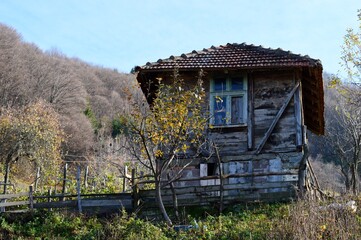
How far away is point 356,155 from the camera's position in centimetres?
2094

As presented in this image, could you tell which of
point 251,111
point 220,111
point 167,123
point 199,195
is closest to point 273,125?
point 251,111

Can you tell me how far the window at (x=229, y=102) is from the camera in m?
15.1

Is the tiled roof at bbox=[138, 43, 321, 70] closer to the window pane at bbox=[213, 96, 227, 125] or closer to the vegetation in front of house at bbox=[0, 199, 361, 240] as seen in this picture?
the window pane at bbox=[213, 96, 227, 125]

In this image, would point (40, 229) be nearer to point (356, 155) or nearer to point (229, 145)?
point (229, 145)

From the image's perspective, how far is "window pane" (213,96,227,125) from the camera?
15195 millimetres

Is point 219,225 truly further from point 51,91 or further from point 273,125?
point 51,91

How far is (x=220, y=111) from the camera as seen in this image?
15094 mm

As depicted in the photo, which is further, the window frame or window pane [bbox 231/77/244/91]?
window pane [bbox 231/77/244/91]

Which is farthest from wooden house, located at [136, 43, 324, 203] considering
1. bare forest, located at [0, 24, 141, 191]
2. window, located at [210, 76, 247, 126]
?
bare forest, located at [0, 24, 141, 191]

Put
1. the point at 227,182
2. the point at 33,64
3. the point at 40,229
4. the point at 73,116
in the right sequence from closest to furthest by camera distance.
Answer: the point at 40,229 < the point at 227,182 < the point at 73,116 < the point at 33,64

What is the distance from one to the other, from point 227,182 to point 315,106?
18.0 feet

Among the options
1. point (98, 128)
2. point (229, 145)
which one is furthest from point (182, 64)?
point (98, 128)

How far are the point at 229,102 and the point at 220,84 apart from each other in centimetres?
68

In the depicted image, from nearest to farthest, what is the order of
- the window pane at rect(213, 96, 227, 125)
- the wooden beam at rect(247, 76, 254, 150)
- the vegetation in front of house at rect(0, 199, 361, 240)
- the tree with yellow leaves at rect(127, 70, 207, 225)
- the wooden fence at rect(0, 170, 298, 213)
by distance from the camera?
the vegetation in front of house at rect(0, 199, 361, 240) < the tree with yellow leaves at rect(127, 70, 207, 225) < the wooden fence at rect(0, 170, 298, 213) < the wooden beam at rect(247, 76, 254, 150) < the window pane at rect(213, 96, 227, 125)
